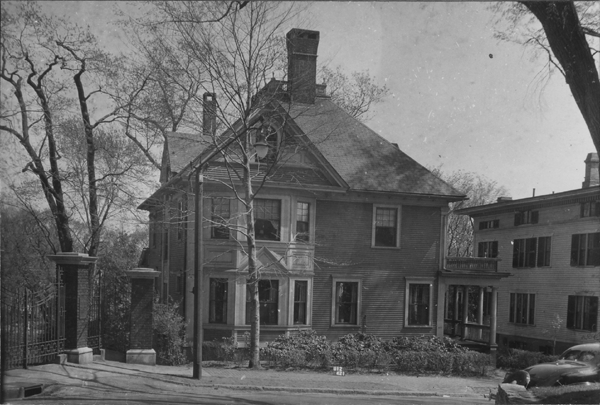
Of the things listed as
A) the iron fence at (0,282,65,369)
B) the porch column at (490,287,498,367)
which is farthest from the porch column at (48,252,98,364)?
the porch column at (490,287,498,367)

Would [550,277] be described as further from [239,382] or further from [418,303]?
[239,382]

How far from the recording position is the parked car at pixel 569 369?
4.43m

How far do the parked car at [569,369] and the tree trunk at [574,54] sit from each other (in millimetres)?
1734

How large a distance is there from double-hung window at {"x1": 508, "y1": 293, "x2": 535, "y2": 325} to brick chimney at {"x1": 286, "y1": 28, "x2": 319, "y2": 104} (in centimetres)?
311

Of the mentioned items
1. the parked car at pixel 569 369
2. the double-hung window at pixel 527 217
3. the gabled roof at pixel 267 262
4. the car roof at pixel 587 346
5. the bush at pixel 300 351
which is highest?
the double-hung window at pixel 527 217

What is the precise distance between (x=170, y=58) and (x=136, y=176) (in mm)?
1449

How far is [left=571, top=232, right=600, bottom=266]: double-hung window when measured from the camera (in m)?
4.80

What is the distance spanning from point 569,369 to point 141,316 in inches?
240

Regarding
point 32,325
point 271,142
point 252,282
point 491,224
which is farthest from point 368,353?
point 32,325

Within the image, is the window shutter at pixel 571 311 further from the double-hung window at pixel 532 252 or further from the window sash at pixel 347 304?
the window sash at pixel 347 304

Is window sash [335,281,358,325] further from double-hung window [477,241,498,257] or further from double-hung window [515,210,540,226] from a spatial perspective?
double-hung window [515,210,540,226]

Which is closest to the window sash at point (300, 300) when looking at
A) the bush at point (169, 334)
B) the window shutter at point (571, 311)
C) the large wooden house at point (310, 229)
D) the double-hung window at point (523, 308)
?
the large wooden house at point (310, 229)

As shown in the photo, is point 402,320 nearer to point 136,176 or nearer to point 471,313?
point 471,313

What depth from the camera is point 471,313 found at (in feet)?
23.0
